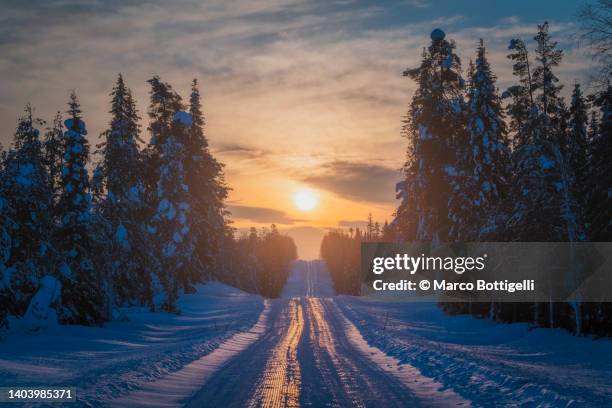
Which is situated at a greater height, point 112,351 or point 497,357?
point 497,357

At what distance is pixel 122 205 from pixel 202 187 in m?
15.7

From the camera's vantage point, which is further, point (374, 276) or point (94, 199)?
point (374, 276)

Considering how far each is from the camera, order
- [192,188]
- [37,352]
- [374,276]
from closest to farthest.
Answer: [37,352] < [192,188] < [374,276]

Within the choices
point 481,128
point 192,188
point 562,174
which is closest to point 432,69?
point 481,128

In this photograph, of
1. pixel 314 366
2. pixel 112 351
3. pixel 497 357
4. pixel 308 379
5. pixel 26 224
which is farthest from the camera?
pixel 26 224

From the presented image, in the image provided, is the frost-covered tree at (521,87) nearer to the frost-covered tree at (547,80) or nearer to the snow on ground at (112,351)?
the frost-covered tree at (547,80)

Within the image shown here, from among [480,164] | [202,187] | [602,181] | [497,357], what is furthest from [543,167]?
[202,187]

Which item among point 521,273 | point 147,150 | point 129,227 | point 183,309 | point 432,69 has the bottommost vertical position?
point 183,309

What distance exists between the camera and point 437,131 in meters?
36.6

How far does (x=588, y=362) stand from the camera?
18156 mm

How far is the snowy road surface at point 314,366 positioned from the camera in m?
10.4

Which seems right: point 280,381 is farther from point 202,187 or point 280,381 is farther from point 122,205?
point 202,187

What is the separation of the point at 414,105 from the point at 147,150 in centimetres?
2115

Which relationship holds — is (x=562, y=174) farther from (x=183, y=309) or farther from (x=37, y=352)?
(x=183, y=309)
